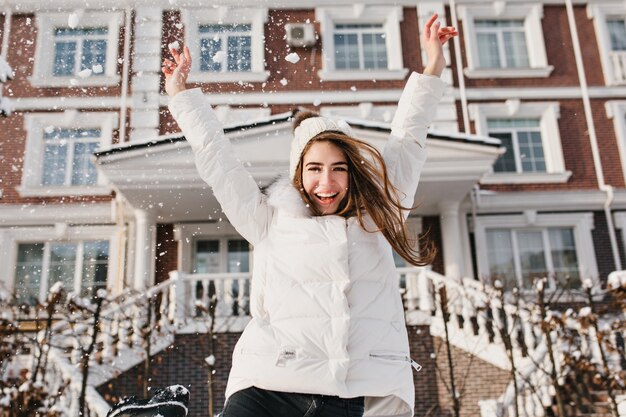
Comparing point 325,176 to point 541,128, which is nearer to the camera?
point 325,176

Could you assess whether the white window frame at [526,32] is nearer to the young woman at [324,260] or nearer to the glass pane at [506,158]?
the glass pane at [506,158]

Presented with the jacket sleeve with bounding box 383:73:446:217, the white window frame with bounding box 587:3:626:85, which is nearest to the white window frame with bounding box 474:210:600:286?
the white window frame with bounding box 587:3:626:85

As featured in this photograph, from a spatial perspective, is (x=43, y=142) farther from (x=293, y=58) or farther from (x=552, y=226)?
(x=552, y=226)

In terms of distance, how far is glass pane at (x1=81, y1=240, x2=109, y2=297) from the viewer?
1241cm

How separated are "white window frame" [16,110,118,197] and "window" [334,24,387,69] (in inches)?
216

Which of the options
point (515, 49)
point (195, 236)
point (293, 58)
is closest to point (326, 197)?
point (293, 58)

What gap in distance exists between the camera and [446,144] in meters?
10.5

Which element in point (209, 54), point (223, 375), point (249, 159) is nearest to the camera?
point (223, 375)

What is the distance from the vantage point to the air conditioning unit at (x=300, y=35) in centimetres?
1370

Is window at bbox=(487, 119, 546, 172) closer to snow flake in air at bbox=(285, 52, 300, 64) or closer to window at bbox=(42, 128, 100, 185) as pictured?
snow flake in air at bbox=(285, 52, 300, 64)

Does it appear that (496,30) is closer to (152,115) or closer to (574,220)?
(574,220)

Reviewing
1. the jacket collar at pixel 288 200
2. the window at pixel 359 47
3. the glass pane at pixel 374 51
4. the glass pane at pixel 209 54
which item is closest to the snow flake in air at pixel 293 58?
the window at pixel 359 47

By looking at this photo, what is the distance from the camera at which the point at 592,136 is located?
1355 centimetres

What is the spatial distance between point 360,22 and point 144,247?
758 centimetres
